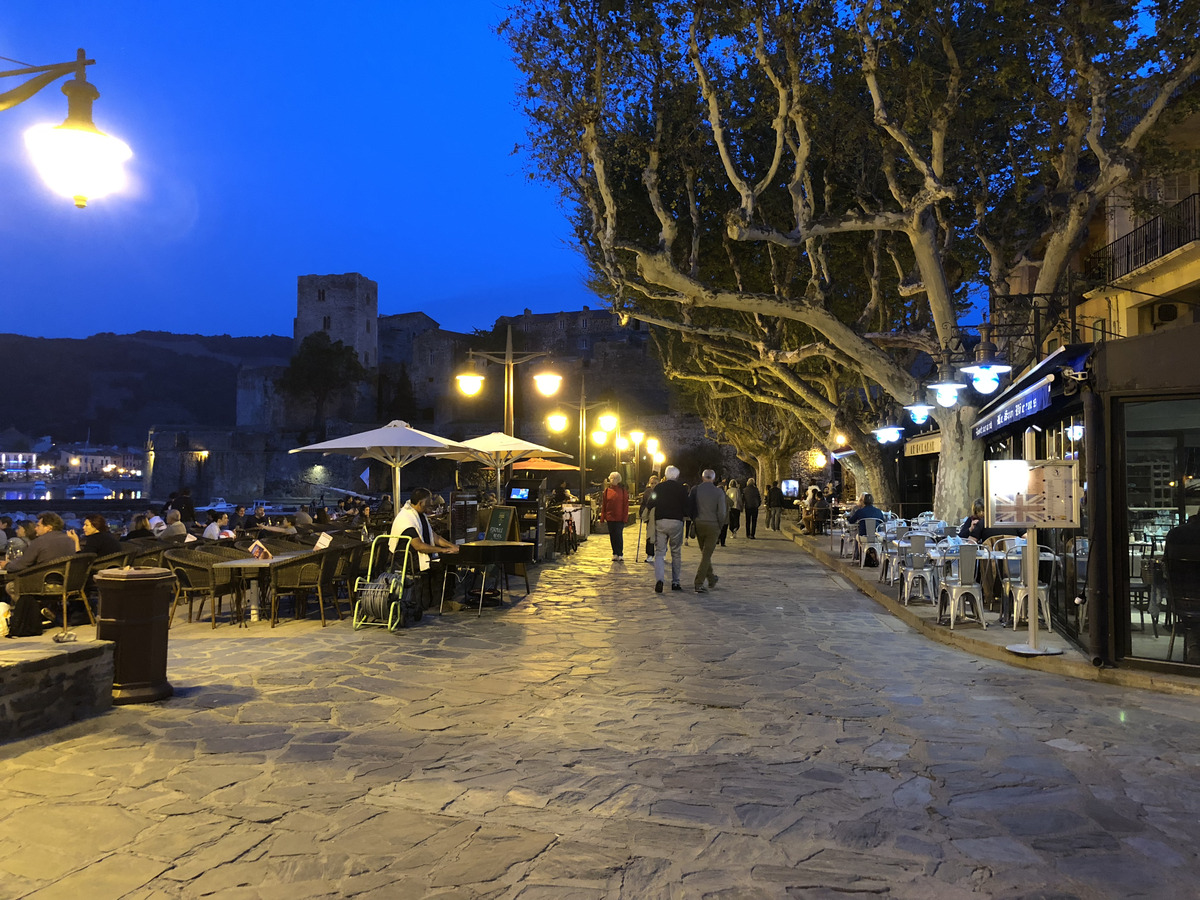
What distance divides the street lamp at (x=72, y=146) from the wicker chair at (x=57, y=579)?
5.14 m

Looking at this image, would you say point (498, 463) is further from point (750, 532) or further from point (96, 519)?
point (750, 532)

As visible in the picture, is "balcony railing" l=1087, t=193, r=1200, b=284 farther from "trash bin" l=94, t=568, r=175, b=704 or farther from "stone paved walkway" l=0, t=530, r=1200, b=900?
"trash bin" l=94, t=568, r=175, b=704

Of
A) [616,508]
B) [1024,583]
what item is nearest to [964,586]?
[1024,583]

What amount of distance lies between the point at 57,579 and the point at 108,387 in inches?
5470

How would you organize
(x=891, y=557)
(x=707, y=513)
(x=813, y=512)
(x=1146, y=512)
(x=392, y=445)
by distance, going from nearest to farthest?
(x=1146, y=512)
(x=392, y=445)
(x=707, y=513)
(x=891, y=557)
(x=813, y=512)

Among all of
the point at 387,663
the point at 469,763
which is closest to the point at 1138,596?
the point at 469,763

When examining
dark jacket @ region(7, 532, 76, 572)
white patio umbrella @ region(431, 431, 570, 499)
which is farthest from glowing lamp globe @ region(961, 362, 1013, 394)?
dark jacket @ region(7, 532, 76, 572)

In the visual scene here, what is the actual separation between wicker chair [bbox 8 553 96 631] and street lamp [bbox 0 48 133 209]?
202 inches

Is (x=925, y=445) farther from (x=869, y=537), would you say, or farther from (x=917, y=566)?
(x=917, y=566)

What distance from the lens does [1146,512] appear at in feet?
21.4

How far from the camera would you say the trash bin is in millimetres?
5434

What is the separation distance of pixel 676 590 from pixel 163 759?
25.9 feet

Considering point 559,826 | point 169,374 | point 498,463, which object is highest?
point 169,374

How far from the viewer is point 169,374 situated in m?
136
